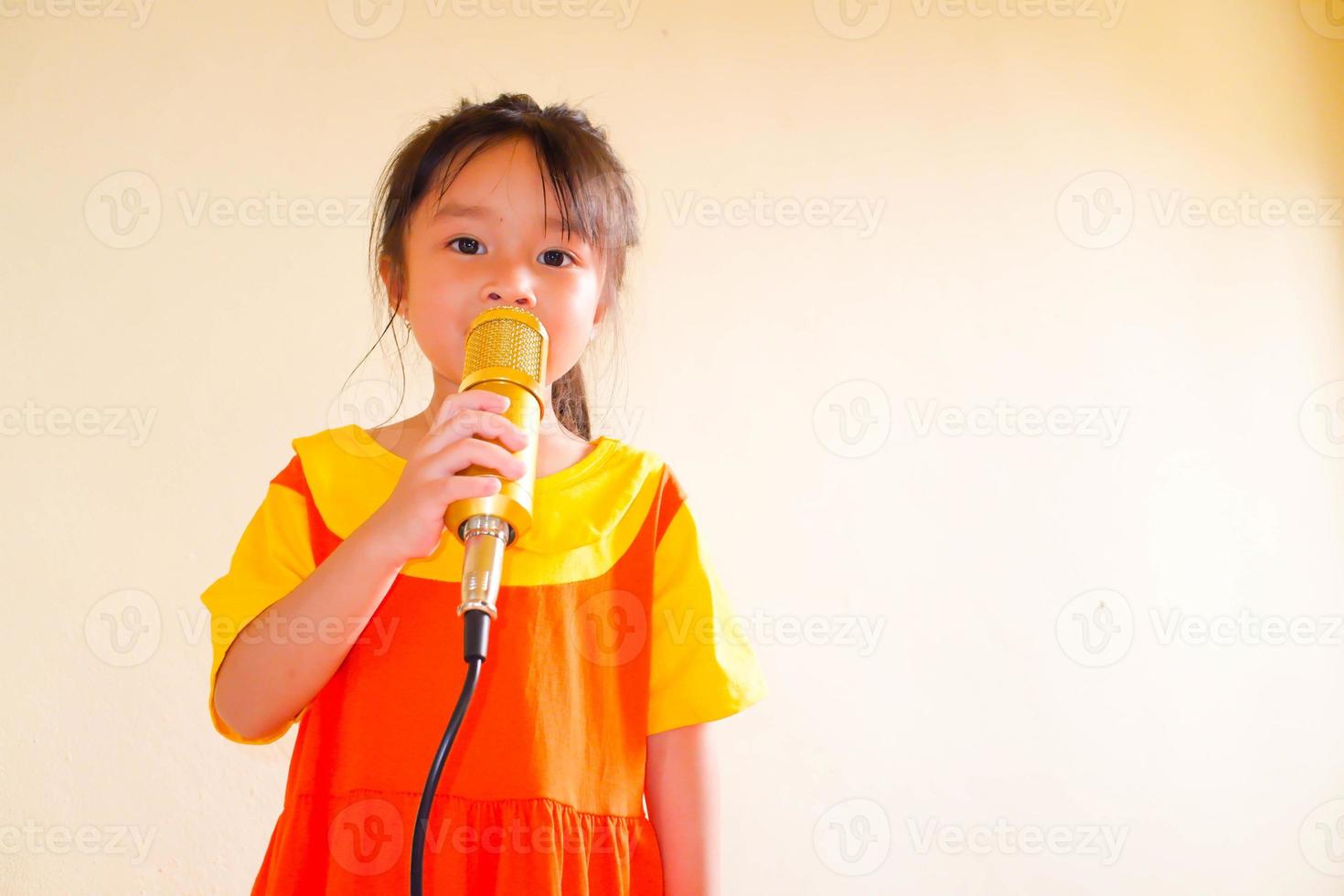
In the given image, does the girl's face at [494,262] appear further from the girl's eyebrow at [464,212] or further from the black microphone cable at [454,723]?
the black microphone cable at [454,723]

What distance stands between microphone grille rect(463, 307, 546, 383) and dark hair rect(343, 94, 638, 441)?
0.18 m

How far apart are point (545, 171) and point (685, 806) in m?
0.49

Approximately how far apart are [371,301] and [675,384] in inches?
15.8

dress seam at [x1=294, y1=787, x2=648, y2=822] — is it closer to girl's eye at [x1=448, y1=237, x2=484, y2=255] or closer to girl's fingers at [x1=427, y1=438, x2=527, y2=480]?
girl's fingers at [x1=427, y1=438, x2=527, y2=480]

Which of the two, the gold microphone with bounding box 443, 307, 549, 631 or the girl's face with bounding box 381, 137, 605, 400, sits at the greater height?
the girl's face with bounding box 381, 137, 605, 400

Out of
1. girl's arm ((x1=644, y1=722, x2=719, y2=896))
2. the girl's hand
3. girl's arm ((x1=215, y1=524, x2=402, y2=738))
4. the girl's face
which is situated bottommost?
girl's arm ((x1=644, y1=722, x2=719, y2=896))

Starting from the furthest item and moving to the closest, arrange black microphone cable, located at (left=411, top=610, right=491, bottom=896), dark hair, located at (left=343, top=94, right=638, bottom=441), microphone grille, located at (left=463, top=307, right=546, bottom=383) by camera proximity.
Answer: dark hair, located at (left=343, top=94, right=638, bottom=441), microphone grille, located at (left=463, top=307, right=546, bottom=383), black microphone cable, located at (left=411, top=610, right=491, bottom=896)

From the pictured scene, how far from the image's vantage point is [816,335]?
1439 mm

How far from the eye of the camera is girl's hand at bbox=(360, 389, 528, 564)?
56cm

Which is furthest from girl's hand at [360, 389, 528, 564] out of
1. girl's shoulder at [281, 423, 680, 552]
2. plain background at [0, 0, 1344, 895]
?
plain background at [0, 0, 1344, 895]

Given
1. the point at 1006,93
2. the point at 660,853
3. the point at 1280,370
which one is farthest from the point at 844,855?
the point at 1006,93

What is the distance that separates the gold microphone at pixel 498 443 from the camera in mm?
519

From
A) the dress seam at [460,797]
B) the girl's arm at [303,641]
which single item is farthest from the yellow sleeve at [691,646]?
the girl's arm at [303,641]

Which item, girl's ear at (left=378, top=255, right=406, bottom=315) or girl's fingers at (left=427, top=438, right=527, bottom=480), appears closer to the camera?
girl's fingers at (left=427, top=438, right=527, bottom=480)
